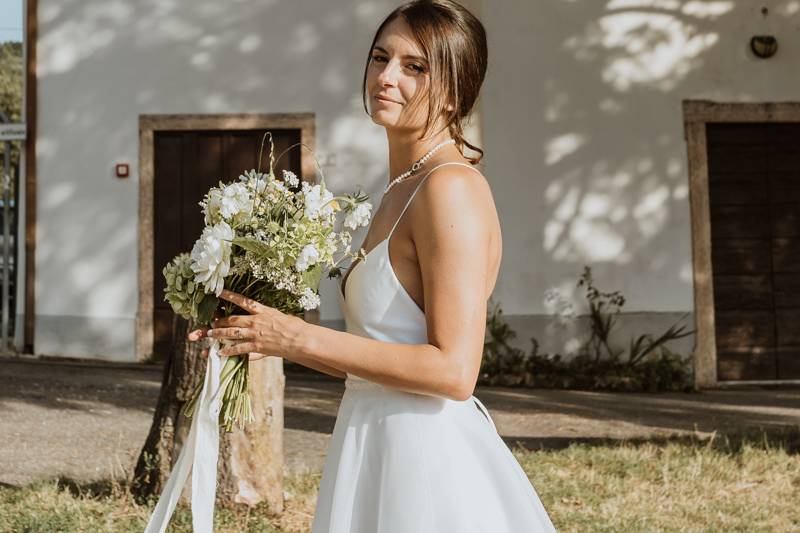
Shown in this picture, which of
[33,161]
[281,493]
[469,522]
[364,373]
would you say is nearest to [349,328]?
[364,373]

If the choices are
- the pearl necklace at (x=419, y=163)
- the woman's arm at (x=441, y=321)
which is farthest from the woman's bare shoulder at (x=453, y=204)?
the pearl necklace at (x=419, y=163)

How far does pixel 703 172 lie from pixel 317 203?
9893mm

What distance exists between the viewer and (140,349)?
38.9 ft

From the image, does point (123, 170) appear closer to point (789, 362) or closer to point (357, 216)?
point (789, 362)

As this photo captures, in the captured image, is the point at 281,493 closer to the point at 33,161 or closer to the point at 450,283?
the point at 450,283

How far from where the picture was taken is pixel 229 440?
5047 millimetres

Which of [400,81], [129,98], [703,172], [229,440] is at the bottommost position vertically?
[229,440]

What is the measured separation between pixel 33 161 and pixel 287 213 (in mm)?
10535

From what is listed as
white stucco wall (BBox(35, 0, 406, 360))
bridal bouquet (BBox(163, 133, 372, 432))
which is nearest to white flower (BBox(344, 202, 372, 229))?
bridal bouquet (BBox(163, 133, 372, 432))

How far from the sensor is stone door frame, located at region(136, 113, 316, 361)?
11.8m

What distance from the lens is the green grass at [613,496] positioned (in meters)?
4.91

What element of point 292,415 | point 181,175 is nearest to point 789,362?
point 292,415

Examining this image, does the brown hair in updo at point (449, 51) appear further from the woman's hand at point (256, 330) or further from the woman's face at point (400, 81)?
the woman's hand at point (256, 330)

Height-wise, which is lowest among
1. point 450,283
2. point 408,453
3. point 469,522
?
point 469,522
